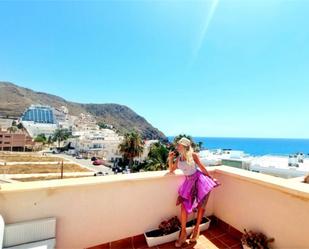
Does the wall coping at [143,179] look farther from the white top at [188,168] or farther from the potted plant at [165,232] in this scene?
the potted plant at [165,232]

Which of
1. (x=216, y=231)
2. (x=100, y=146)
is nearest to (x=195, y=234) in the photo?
(x=216, y=231)

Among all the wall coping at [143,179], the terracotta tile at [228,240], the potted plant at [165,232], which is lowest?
the terracotta tile at [228,240]

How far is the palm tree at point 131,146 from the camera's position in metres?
23.9

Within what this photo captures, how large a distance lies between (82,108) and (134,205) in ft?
386

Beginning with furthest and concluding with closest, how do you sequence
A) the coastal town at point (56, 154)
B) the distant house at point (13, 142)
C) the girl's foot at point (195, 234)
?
the distant house at point (13, 142) → the coastal town at point (56, 154) → the girl's foot at point (195, 234)

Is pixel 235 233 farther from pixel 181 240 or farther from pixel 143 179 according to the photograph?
pixel 143 179

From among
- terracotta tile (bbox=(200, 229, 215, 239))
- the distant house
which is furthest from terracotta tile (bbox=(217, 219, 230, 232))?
the distant house

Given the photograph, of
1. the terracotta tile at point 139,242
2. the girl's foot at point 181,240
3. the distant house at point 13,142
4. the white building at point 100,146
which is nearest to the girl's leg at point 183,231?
the girl's foot at point 181,240

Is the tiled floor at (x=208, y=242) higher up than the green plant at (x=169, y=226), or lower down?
lower down

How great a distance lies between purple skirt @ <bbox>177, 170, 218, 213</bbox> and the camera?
80.4 inches

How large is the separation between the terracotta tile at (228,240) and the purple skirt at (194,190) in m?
0.55

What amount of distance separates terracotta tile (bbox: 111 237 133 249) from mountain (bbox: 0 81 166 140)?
82.3 metres

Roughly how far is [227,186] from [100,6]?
17.1 feet

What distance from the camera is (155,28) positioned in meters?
6.03
